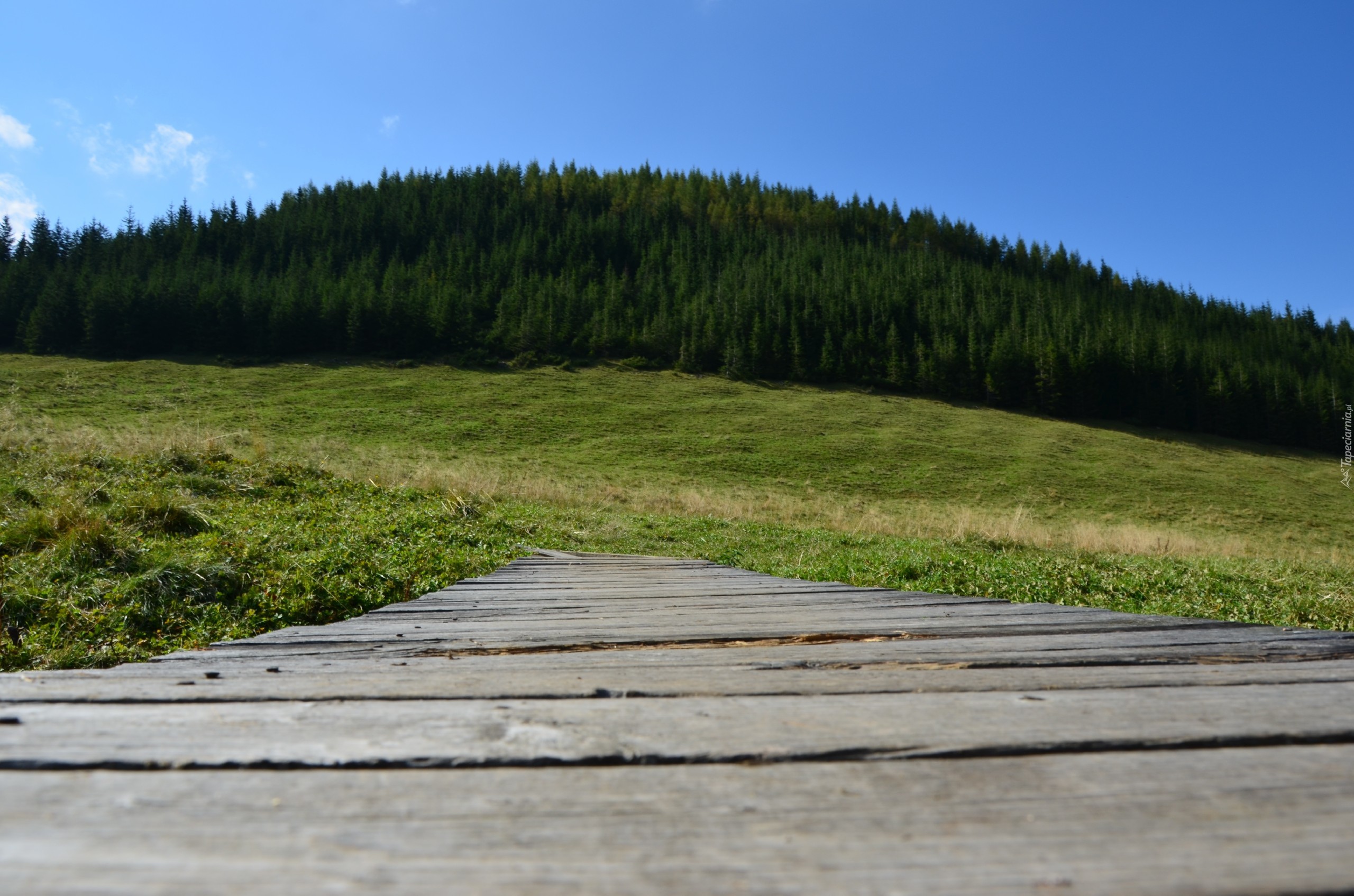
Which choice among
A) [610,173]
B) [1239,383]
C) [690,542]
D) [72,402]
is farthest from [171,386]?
[610,173]

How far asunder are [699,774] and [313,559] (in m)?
6.84

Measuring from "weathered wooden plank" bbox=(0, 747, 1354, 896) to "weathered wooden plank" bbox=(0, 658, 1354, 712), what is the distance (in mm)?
646

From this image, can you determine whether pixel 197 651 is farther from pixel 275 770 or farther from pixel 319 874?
pixel 319 874

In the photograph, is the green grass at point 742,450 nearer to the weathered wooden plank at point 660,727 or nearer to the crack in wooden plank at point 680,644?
the crack in wooden plank at point 680,644

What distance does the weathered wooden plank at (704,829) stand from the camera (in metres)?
0.84

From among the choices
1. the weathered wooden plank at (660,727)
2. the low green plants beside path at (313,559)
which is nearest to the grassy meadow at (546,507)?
the low green plants beside path at (313,559)

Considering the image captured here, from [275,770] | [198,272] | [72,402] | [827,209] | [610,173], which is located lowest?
[275,770]

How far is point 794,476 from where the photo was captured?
3269 centimetres

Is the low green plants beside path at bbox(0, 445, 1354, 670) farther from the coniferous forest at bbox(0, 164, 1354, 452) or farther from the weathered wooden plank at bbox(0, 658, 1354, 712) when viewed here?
the coniferous forest at bbox(0, 164, 1354, 452)

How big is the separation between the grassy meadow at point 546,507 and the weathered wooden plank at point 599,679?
3.70 m

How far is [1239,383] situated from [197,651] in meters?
83.2

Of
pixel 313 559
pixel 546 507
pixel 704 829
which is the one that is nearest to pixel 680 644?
pixel 704 829

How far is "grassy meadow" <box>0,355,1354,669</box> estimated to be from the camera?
6145 millimetres

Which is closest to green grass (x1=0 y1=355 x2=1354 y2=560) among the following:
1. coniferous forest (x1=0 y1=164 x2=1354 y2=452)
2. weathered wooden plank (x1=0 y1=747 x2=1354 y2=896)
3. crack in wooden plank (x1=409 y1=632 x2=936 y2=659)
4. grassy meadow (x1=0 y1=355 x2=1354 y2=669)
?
grassy meadow (x1=0 y1=355 x2=1354 y2=669)
